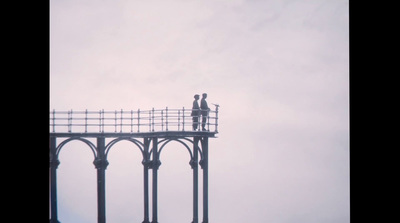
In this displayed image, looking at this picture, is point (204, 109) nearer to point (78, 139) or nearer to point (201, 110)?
point (201, 110)

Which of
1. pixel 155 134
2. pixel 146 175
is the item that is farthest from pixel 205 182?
pixel 155 134

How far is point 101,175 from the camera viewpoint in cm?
1530

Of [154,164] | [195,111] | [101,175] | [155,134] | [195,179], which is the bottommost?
[195,179]

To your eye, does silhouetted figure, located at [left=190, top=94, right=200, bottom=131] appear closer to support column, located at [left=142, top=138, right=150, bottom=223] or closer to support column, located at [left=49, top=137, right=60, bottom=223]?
support column, located at [left=142, top=138, right=150, bottom=223]

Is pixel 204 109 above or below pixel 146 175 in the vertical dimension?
above

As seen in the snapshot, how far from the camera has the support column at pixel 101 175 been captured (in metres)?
15.3

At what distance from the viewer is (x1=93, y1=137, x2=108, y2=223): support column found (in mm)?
15273

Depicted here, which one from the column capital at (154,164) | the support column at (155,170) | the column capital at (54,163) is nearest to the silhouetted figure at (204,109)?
the support column at (155,170)
